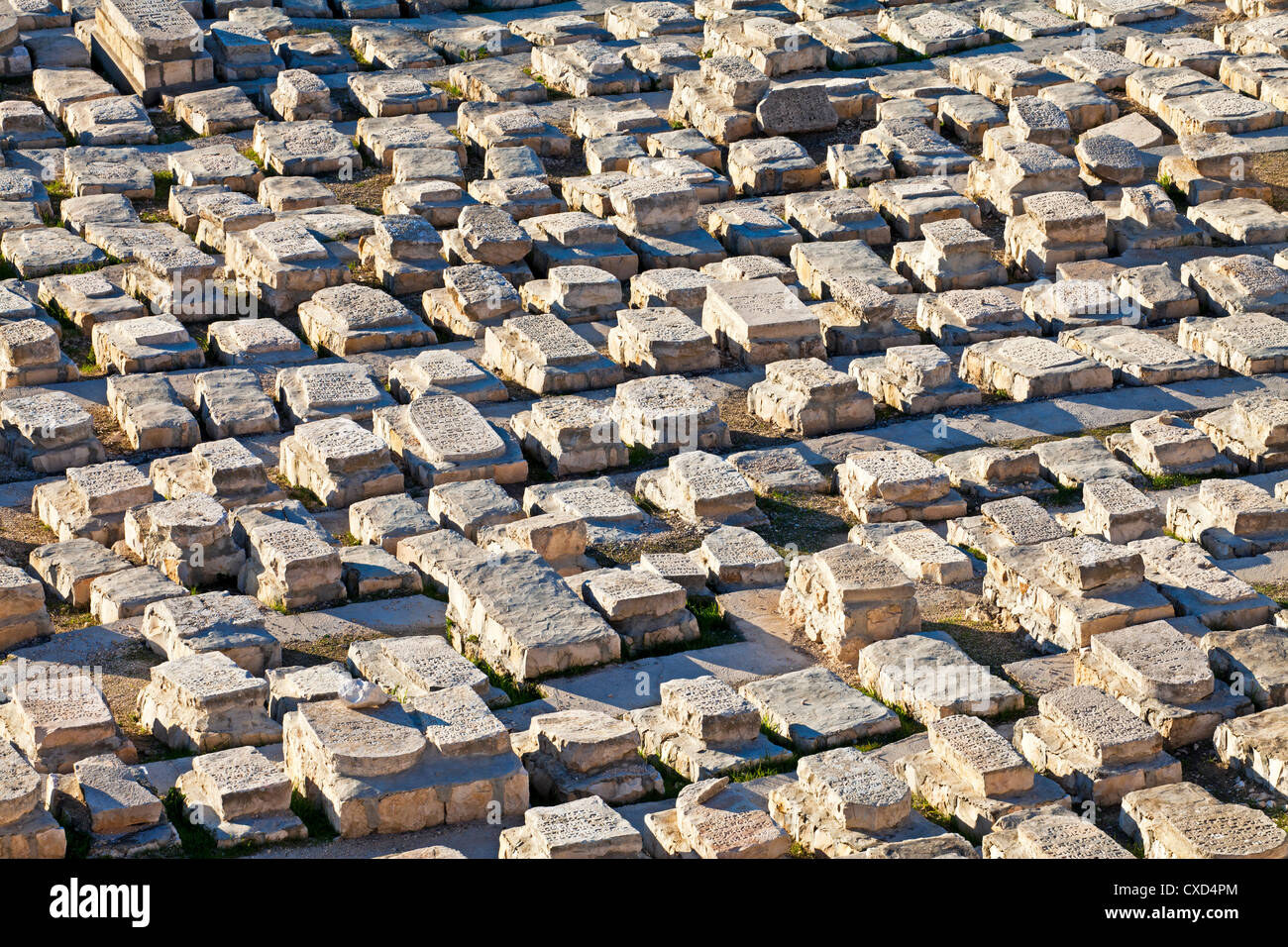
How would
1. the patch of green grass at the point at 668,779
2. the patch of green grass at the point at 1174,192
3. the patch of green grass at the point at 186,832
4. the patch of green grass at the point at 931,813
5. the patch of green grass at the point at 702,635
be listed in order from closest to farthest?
the patch of green grass at the point at 186,832 → the patch of green grass at the point at 931,813 → the patch of green grass at the point at 668,779 → the patch of green grass at the point at 702,635 → the patch of green grass at the point at 1174,192

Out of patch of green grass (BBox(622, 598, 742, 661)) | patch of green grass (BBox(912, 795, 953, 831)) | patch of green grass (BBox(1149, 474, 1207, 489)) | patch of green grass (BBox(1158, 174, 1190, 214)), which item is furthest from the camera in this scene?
patch of green grass (BBox(1158, 174, 1190, 214))

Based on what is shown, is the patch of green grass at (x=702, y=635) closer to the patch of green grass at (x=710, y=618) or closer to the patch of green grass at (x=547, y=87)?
the patch of green grass at (x=710, y=618)

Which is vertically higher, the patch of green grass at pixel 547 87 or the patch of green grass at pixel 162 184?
the patch of green grass at pixel 547 87

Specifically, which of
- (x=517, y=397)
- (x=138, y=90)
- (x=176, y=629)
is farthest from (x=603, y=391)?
(x=138, y=90)

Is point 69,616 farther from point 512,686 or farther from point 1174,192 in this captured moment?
point 1174,192

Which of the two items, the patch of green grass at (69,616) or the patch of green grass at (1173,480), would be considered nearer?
the patch of green grass at (69,616)

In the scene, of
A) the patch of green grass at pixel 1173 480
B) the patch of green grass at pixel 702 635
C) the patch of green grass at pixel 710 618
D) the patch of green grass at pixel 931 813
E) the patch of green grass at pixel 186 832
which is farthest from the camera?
the patch of green grass at pixel 1173 480

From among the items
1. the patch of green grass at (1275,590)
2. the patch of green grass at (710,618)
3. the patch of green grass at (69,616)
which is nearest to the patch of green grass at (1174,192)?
the patch of green grass at (1275,590)

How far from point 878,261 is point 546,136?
441cm

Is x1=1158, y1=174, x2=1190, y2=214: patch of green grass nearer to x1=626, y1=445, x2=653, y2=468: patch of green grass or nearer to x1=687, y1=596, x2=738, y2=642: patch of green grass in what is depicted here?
x1=626, y1=445, x2=653, y2=468: patch of green grass

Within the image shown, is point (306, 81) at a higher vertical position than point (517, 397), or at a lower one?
higher

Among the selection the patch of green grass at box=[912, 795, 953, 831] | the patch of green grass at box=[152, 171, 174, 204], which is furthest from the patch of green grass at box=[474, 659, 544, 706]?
the patch of green grass at box=[152, 171, 174, 204]

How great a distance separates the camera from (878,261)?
20609mm

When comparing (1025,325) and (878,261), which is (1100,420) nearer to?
(1025,325)
